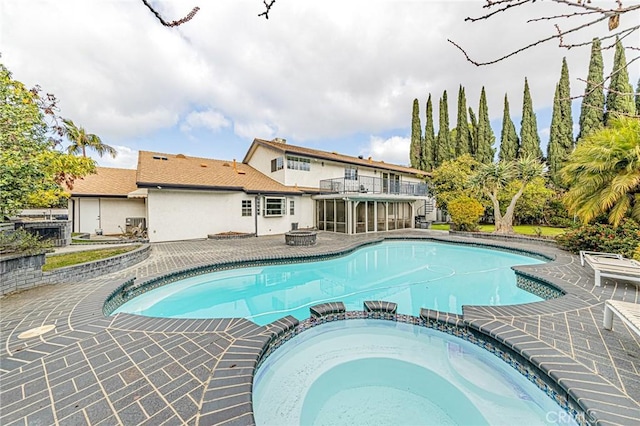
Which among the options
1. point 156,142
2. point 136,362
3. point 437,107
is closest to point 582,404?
point 136,362

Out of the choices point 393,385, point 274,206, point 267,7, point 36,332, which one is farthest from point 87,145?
point 393,385

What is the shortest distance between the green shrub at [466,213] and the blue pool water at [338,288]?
4.86 meters

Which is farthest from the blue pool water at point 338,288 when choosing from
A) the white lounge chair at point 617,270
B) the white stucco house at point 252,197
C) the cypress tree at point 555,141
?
the cypress tree at point 555,141

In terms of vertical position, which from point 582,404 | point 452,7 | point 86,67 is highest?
point 86,67

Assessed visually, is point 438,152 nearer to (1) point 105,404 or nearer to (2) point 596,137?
(2) point 596,137

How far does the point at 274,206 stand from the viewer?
16.5 meters

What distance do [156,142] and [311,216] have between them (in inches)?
591

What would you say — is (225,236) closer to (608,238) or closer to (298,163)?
(298,163)

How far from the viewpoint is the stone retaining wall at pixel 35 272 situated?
531 cm

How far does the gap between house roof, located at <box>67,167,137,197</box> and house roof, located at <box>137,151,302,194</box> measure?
89.7 inches

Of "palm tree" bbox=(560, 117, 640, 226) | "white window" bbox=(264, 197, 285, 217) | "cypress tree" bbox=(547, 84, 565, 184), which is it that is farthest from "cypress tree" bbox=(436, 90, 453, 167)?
"white window" bbox=(264, 197, 285, 217)

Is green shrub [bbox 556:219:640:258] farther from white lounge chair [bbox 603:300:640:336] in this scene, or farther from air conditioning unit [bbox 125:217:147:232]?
air conditioning unit [bbox 125:217:147:232]

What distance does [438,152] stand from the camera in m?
28.9

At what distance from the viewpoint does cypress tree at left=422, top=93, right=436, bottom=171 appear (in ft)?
96.6
